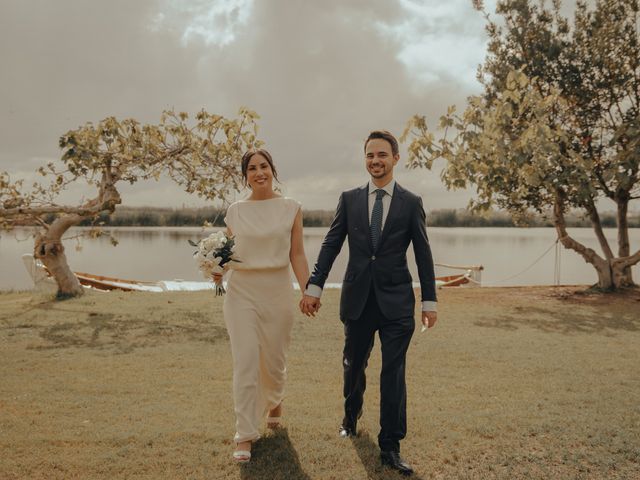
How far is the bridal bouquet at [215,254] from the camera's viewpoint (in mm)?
4844

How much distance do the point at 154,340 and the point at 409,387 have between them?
5143 mm

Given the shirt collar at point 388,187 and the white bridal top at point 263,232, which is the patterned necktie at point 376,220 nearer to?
the shirt collar at point 388,187

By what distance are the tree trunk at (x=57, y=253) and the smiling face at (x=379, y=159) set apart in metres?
13.2

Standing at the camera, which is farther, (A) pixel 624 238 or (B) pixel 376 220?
(A) pixel 624 238

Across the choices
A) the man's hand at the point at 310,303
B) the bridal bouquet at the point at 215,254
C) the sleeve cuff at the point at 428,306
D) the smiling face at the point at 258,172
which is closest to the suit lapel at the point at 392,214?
the sleeve cuff at the point at 428,306

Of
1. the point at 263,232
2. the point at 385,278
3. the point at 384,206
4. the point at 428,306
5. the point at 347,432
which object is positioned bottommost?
the point at 347,432

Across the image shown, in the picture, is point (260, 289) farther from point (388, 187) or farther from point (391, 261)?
point (388, 187)

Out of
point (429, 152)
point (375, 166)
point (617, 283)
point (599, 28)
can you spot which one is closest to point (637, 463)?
point (375, 166)

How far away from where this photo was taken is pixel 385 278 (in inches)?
173

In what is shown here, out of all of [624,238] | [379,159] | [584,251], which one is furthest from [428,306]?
[624,238]

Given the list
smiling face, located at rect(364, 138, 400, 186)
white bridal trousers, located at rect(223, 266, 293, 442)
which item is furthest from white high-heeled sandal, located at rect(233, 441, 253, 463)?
smiling face, located at rect(364, 138, 400, 186)

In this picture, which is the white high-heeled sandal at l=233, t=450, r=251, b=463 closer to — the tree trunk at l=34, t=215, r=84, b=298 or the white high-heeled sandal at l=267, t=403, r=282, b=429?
the white high-heeled sandal at l=267, t=403, r=282, b=429

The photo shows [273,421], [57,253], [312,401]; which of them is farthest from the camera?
[57,253]

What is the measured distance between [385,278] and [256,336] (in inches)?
47.4
